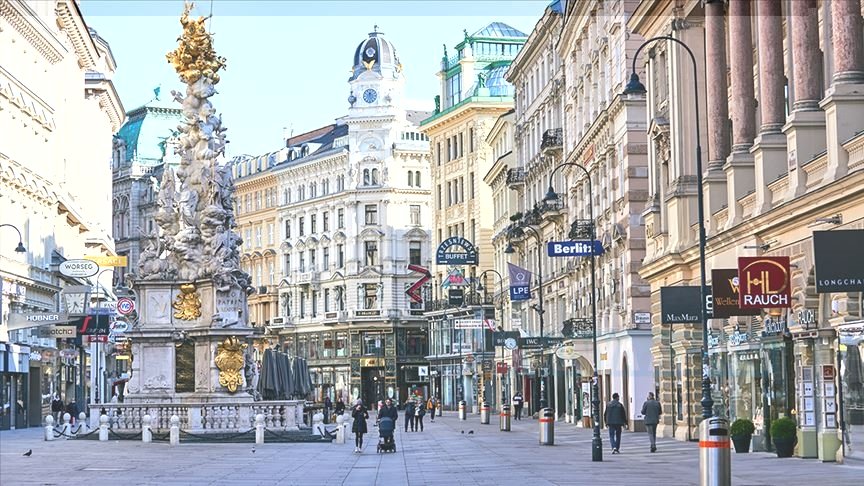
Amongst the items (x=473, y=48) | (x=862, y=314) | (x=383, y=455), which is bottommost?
(x=383, y=455)

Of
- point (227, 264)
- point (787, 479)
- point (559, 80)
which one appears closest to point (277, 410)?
point (227, 264)

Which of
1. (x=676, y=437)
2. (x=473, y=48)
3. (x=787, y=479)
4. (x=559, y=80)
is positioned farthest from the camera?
(x=473, y=48)

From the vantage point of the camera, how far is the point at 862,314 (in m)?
36.6

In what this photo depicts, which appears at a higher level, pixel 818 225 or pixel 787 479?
pixel 818 225

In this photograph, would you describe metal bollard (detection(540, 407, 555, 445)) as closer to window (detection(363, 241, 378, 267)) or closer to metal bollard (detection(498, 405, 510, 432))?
metal bollard (detection(498, 405, 510, 432))

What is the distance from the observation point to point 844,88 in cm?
3781

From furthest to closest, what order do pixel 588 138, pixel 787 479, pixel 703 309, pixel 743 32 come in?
pixel 588 138
pixel 743 32
pixel 703 309
pixel 787 479

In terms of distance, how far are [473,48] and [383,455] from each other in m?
92.9

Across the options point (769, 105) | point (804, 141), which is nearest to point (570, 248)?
point (769, 105)

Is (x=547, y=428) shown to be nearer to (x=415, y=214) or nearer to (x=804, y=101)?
(x=804, y=101)

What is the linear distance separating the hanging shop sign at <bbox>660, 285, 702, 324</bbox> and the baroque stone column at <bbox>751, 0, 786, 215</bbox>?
18.8 ft

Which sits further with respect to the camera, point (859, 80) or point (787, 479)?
point (859, 80)

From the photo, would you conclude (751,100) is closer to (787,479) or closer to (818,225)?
(818,225)

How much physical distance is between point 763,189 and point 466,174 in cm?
9212
